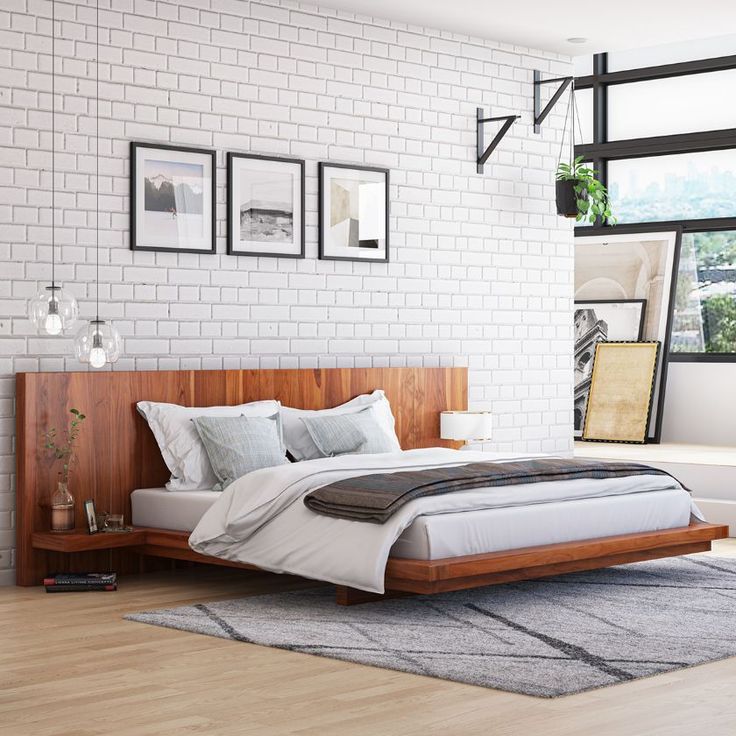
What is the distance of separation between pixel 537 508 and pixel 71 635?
1972 mm

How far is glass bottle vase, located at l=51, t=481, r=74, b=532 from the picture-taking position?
19.5 feet

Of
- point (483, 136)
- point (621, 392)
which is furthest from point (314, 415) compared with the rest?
point (621, 392)

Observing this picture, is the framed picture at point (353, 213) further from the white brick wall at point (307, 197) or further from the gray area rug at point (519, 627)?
the gray area rug at point (519, 627)

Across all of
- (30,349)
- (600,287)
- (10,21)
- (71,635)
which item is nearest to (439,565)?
(71,635)

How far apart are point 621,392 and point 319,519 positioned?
468 centimetres

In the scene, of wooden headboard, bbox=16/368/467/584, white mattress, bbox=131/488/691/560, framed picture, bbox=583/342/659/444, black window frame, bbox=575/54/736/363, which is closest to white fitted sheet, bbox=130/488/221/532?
white mattress, bbox=131/488/691/560

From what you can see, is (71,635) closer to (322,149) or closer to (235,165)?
(235,165)

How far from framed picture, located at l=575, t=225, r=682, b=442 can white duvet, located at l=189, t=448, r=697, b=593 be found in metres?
3.60

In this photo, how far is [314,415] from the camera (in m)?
6.72

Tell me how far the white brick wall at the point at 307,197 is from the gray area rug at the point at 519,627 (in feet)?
5.25

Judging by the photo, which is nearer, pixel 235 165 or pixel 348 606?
pixel 348 606

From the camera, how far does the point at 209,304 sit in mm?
6711

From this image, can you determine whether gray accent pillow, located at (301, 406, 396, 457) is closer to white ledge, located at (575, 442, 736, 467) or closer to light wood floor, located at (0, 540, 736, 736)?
light wood floor, located at (0, 540, 736, 736)

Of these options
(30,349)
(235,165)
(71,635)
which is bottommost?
(71,635)
